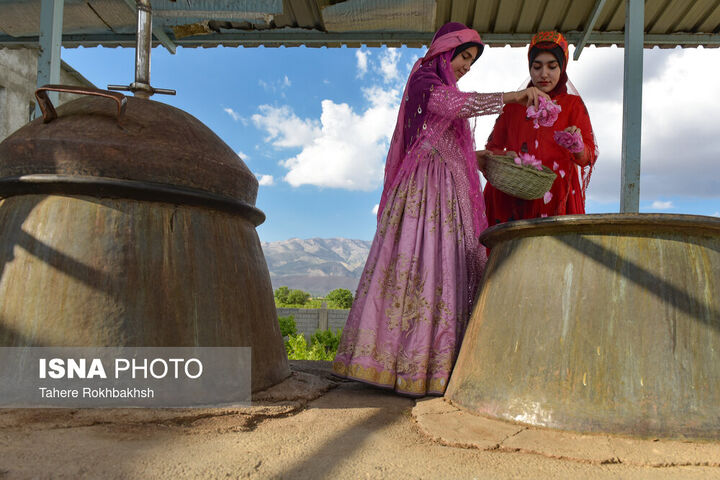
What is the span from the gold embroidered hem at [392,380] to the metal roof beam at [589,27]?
3406mm

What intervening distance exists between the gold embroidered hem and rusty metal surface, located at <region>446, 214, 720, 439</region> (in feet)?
1.06

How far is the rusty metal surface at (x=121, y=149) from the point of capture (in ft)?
6.20

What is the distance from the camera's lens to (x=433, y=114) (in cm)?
244

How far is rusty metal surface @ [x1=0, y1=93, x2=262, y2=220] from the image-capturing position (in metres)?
1.89

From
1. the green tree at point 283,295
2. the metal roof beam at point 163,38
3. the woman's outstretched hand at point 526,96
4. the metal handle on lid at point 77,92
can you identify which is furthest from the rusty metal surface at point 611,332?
the green tree at point 283,295

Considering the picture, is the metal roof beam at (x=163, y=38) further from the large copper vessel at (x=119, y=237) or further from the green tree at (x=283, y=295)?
the green tree at (x=283, y=295)

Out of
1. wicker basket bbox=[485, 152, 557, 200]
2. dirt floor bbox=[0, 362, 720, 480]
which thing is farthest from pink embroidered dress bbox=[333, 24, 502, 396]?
dirt floor bbox=[0, 362, 720, 480]

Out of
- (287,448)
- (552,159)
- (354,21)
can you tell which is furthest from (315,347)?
(287,448)

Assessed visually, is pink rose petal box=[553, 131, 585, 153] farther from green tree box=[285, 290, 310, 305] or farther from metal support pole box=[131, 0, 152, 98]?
green tree box=[285, 290, 310, 305]

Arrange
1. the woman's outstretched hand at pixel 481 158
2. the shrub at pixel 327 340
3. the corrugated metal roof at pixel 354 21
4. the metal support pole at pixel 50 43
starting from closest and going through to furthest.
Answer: the woman's outstretched hand at pixel 481 158
the metal support pole at pixel 50 43
the corrugated metal roof at pixel 354 21
the shrub at pixel 327 340

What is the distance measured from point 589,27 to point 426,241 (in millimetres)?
3095

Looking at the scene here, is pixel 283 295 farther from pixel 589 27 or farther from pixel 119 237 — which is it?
pixel 119 237

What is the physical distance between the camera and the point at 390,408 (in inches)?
79.4

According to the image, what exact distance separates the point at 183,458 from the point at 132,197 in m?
1.00
